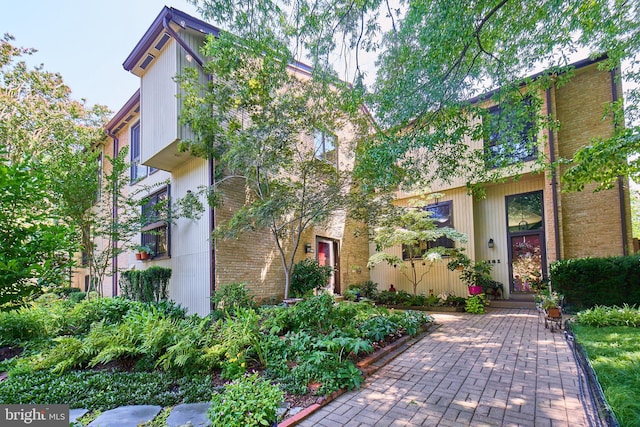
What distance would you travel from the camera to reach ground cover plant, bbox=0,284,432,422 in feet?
11.6

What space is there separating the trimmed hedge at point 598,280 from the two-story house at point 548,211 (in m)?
1.04

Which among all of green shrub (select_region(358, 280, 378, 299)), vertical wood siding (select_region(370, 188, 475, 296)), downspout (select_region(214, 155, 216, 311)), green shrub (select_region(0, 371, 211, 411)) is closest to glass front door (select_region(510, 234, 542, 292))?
vertical wood siding (select_region(370, 188, 475, 296))

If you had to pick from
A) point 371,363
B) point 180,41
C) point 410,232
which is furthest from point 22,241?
point 410,232

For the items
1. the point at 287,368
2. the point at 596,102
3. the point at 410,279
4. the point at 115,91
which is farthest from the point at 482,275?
the point at 115,91

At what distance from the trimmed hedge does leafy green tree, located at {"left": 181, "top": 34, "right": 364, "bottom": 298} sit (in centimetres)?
596

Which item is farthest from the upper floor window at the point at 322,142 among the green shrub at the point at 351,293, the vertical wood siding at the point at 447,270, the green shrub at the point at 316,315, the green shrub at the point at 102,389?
the green shrub at the point at 102,389

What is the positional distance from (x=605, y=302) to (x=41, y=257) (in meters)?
10.6

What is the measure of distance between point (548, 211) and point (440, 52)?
275 inches

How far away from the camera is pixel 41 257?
282 centimetres

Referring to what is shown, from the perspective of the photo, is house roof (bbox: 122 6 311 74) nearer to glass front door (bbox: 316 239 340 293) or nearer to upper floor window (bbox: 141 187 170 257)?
upper floor window (bbox: 141 187 170 257)

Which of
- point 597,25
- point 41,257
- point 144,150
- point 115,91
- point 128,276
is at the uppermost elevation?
point 115,91

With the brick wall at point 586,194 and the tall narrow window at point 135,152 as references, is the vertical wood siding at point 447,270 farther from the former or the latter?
the tall narrow window at point 135,152

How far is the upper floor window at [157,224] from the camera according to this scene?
29.2ft

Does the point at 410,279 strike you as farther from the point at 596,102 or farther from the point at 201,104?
the point at 201,104
